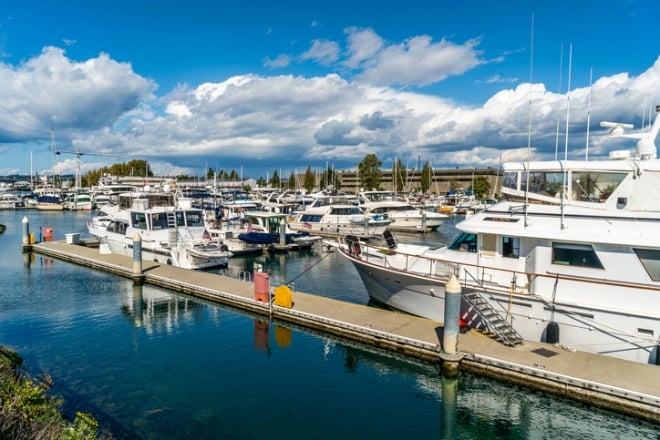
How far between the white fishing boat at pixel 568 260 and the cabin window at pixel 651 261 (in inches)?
0.9

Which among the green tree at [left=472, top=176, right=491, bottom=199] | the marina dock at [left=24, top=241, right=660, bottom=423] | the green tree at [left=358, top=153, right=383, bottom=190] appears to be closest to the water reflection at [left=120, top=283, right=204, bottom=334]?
the marina dock at [left=24, top=241, right=660, bottom=423]

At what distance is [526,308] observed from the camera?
13.7 metres

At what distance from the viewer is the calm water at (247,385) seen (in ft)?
34.5

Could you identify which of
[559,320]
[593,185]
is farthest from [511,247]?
[593,185]

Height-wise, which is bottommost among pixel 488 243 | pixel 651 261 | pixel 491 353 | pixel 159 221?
pixel 491 353

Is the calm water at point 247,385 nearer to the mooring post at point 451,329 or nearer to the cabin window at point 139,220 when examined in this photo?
the mooring post at point 451,329

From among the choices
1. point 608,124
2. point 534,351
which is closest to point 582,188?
point 608,124

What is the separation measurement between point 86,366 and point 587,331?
14903 millimetres

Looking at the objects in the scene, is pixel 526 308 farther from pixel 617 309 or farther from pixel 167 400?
pixel 167 400

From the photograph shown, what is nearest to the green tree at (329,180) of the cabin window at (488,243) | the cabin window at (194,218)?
the cabin window at (194,218)

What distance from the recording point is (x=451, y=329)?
12672mm

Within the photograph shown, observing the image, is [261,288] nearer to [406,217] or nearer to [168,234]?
[168,234]

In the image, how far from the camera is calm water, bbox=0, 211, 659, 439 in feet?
34.5

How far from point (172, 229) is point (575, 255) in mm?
23836
